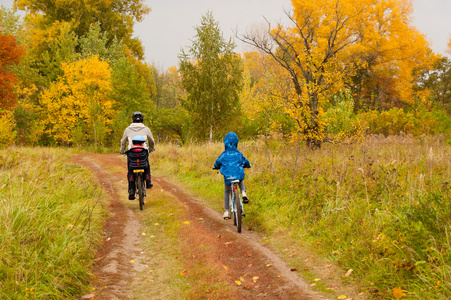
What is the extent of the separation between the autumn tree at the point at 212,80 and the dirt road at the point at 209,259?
689 inches

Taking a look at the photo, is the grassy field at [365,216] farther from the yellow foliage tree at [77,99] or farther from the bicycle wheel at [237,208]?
the yellow foliage tree at [77,99]

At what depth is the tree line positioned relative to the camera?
18.5 m

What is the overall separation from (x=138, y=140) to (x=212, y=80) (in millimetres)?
17382

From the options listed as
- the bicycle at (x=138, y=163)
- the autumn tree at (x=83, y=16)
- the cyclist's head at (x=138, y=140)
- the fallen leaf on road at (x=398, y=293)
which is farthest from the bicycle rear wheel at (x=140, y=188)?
the autumn tree at (x=83, y=16)

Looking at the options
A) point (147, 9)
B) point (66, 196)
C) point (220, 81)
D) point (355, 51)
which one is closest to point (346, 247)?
point (66, 196)

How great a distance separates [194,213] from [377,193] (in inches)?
175

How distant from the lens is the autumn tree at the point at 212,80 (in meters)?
25.7

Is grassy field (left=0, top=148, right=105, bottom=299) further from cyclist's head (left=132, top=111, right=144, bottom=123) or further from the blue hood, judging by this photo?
the blue hood

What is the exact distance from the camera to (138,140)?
29.1 feet

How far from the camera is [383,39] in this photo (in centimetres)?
3550

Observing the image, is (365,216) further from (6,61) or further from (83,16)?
(83,16)

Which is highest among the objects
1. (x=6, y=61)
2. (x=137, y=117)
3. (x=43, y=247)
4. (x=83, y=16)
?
(x=83, y=16)

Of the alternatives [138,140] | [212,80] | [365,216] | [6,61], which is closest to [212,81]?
[212,80]

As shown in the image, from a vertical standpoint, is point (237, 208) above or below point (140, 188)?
below
